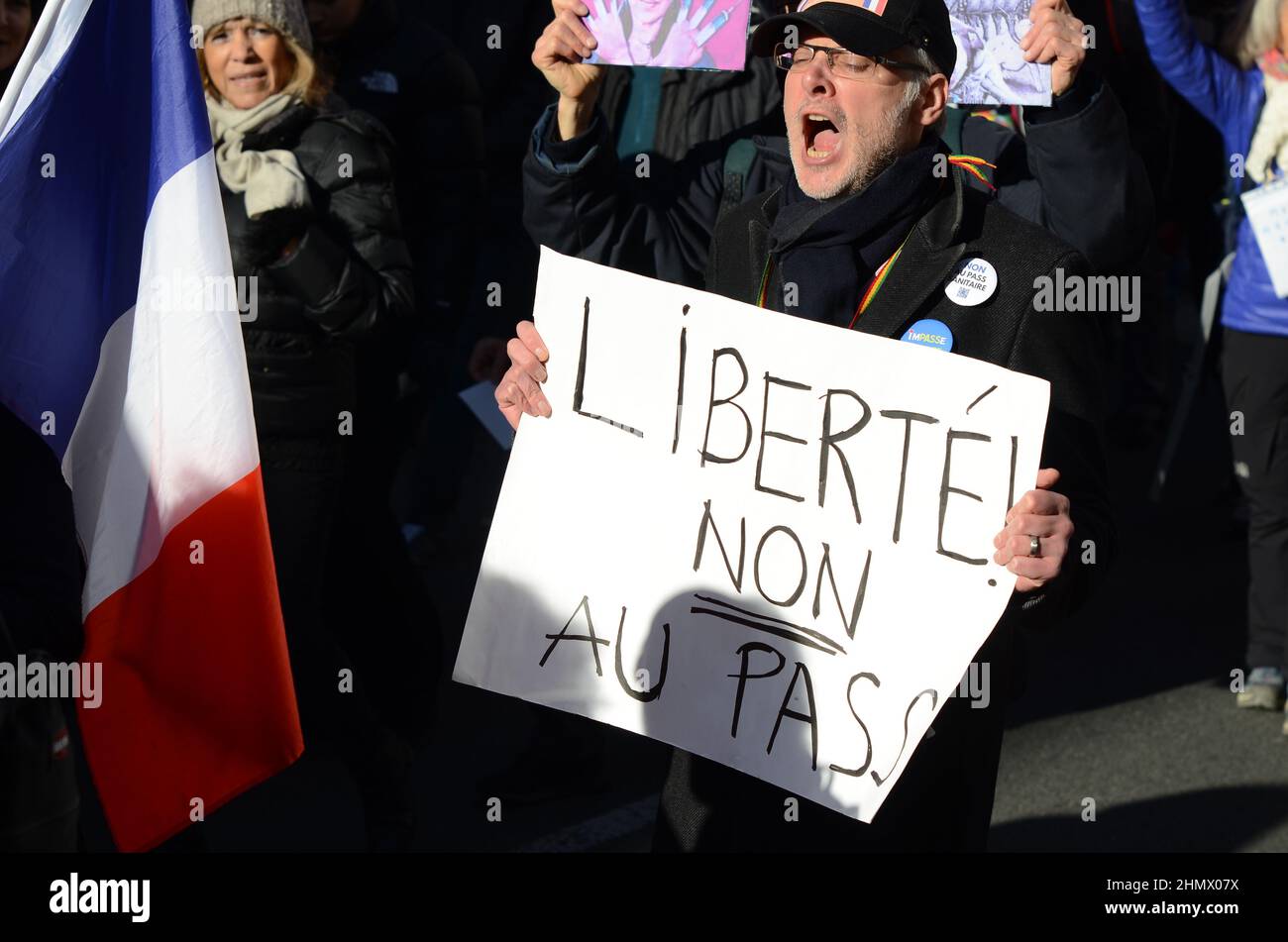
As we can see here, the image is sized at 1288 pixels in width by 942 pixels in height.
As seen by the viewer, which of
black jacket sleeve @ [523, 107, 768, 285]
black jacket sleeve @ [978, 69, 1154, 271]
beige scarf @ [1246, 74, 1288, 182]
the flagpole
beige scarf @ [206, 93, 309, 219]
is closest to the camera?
the flagpole

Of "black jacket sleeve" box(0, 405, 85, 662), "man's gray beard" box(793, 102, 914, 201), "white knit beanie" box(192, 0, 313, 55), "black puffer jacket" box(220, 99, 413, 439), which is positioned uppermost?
"white knit beanie" box(192, 0, 313, 55)

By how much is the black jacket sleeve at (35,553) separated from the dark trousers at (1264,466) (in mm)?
3890

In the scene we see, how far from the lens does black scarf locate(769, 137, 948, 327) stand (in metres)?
2.81

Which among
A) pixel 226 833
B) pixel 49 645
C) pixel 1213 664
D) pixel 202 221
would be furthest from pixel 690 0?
pixel 1213 664

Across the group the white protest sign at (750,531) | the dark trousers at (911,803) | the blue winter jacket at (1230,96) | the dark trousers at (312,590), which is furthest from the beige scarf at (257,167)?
the blue winter jacket at (1230,96)

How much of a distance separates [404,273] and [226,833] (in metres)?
1.55

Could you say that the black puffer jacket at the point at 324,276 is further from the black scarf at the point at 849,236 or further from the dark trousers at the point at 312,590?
the black scarf at the point at 849,236

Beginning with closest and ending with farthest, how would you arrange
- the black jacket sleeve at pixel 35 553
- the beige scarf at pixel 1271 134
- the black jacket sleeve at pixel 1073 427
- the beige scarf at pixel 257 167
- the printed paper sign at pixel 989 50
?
the black jacket sleeve at pixel 35 553, the black jacket sleeve at pixel 1073 427, the printed paper sign at pixel 989 50, the beige scarf at pixel 257 167, the beige scarf at pixel 1271 134

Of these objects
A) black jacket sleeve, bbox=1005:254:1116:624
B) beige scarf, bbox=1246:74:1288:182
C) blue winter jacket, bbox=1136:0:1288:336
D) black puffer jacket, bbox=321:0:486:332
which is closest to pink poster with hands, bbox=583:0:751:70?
black jacket sleeve, bbox=1005:254:1116:624

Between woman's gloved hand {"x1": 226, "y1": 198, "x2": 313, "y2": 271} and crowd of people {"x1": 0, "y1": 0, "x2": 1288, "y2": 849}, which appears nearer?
crowd of people {"x1": 0, "y1": 0, "x2": 1288, "y2": 849}

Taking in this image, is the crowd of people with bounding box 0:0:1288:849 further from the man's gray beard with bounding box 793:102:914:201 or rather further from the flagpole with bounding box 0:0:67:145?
the flagpole with bounding box 0:0:67:145

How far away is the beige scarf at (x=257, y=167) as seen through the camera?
167 inches

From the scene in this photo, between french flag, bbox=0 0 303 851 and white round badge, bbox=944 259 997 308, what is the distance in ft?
3.88

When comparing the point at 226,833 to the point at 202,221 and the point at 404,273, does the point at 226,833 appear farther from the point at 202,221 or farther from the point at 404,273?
the point at 202,221
